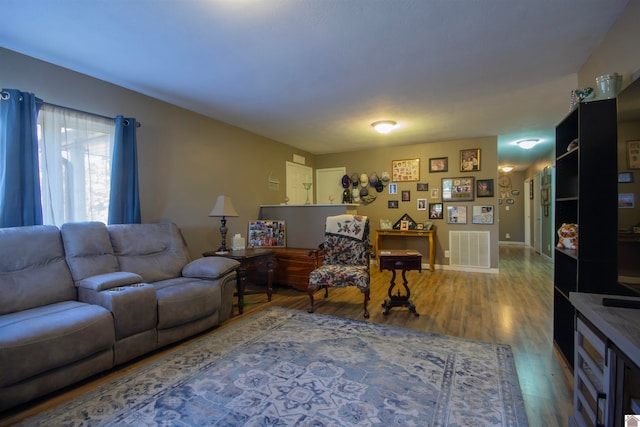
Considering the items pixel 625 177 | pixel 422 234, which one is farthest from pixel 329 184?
pixel 625 177

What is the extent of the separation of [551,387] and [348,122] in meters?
3.72

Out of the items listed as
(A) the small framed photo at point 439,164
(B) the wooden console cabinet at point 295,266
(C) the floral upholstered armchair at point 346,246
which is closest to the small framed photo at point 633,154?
(C) the floral upholstered armchair at point 346,246

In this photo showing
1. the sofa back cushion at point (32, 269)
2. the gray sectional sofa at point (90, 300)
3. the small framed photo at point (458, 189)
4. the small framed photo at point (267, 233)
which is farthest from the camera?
the small framed photo at point (458, 189)

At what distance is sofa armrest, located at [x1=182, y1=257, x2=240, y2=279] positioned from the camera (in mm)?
2846

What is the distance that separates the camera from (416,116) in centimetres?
412

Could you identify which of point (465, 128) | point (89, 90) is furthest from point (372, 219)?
point (89, 90)

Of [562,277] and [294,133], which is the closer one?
[562,277]

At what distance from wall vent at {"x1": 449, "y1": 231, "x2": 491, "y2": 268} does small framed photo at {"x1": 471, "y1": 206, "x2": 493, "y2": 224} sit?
207 mm

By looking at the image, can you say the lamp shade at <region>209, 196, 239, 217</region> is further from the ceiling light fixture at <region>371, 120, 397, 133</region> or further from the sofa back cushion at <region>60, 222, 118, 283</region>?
the ceiling light fixture at <region>371, 120, 397, 133</region>

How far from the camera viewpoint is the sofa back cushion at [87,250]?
7.85ft

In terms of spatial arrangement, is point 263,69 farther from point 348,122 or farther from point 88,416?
point 88,416

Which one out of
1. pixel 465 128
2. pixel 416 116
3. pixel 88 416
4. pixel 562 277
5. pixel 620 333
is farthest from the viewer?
pixel 465 128

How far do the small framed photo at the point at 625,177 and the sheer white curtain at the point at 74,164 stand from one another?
4.06 metres

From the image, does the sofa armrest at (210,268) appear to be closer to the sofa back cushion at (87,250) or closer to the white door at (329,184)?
the sofa back cushion at (87,250)
